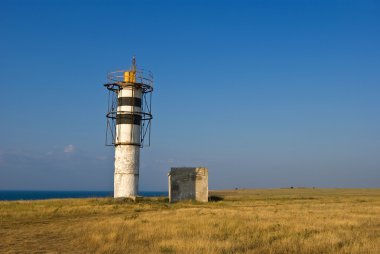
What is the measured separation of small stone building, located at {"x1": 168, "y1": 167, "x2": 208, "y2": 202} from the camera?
39.1 metres

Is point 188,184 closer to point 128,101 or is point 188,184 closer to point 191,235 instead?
point 128,101

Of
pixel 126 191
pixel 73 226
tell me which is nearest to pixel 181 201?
pixel 126 191

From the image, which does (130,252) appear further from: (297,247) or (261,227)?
→ (261,227)

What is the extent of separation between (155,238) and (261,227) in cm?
502

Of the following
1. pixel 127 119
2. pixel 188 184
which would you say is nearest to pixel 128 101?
pixel 127 119

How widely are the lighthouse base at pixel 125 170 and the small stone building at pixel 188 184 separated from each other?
340 cm

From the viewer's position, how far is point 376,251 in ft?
Result: 41.3

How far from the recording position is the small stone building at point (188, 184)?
3906 cm

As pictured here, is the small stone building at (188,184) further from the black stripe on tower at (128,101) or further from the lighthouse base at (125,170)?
the black stripe on tower at (128,101)

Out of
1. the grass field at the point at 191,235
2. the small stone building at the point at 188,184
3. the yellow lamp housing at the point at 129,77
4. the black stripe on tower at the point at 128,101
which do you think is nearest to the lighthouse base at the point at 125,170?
the small stone building at the point at 188,184

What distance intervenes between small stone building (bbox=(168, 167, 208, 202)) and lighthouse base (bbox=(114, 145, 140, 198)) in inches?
134

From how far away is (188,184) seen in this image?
39.2 m

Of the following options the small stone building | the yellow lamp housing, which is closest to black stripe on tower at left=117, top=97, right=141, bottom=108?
the yellow lamp housing

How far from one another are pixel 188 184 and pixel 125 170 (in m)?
5.75
